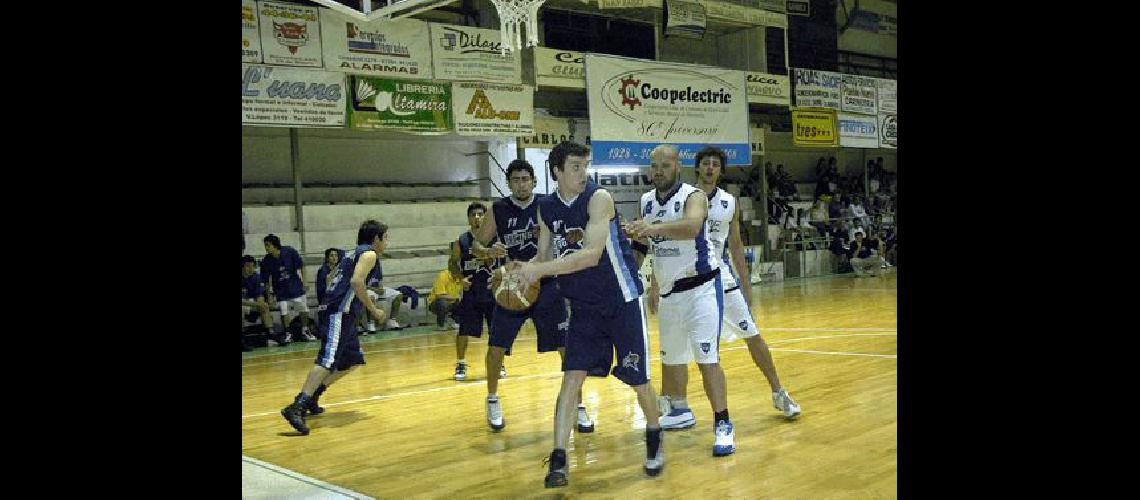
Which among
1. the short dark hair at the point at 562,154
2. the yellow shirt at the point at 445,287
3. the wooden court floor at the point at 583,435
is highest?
the short dark hair at the point at 562,154

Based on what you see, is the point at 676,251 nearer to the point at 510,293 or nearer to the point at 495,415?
the point at 510,293

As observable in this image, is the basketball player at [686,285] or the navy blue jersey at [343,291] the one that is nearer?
the basketball player at [686,285]

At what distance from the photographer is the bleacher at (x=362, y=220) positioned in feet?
48.1

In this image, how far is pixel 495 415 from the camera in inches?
248

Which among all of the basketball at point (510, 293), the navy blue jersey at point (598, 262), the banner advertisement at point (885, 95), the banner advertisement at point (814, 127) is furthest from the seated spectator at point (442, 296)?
the banner advertisement at point (885, 95)

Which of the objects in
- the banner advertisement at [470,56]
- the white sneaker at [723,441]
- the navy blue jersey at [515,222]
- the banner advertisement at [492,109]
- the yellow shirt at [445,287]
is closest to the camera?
the white sneaker at [723,441]

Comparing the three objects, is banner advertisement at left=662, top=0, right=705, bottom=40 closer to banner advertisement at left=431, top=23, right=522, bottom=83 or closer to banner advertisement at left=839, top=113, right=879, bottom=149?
banner advertisement at left=431, top=23, right=522, bottom=83

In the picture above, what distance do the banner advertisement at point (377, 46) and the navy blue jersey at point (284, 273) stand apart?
10.0 ft

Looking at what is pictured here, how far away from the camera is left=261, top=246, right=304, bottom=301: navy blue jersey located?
1295 centimetres

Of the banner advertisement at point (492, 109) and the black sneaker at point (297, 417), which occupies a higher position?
the banner advertisement at point (492, 109)

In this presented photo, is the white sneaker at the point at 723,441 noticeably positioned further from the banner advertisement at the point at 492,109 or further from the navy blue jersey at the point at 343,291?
the banner advertisement at the point at 492,109

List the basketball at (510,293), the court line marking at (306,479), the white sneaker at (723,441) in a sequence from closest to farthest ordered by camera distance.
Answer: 1. the court line marking at (306,479)
2. the white sneaker at (723,441)
3. the basketball at (510,293)
